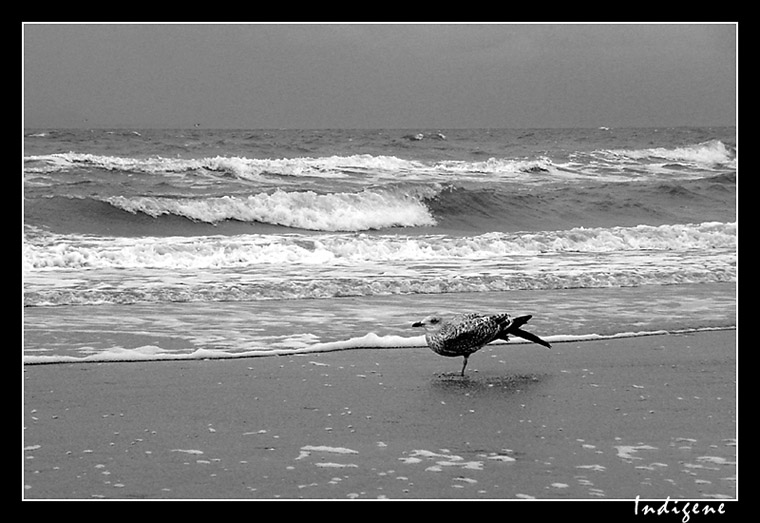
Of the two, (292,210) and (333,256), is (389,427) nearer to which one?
(333,256)

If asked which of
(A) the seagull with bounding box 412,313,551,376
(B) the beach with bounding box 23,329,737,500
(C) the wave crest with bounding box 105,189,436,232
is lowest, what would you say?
(B) the beach with bounding box 23,329,737,500

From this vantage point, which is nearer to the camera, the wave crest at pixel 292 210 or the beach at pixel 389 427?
the beach at pixel 389 427

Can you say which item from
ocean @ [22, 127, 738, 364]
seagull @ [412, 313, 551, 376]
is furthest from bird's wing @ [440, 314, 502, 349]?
ocean @ [22, 127, 738, 364]

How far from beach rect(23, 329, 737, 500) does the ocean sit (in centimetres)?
67

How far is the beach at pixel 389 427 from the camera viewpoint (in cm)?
425

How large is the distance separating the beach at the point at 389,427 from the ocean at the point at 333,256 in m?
0.67

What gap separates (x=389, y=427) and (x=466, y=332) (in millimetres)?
1345

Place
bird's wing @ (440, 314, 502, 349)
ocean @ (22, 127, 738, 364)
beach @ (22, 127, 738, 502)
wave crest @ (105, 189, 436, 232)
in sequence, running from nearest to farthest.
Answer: beach @ (22, 127, 738, 502)
bird's wing @ (440, 314, 502, 349)
ocean @ (22, 127, 738, 364)
wave crest @ (105, 189, 436, 232)

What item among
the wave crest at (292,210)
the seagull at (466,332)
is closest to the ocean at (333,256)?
the wave crest at (292,210)

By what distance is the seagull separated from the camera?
6387 millimetres

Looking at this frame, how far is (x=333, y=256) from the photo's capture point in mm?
13352

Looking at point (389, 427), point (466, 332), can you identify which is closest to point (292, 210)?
point (466, 332)

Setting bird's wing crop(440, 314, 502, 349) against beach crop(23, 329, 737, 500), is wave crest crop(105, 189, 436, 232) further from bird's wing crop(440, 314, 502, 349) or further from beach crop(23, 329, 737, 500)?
bird's wing crop(440, 314, 502, 349)

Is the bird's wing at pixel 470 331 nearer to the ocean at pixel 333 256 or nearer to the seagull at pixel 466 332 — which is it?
the seagull at pixel 466 332
